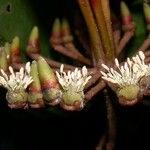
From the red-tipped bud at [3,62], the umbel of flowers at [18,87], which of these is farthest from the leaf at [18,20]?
the umbel of flowers at [18,87]

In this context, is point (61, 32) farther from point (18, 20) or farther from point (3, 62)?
point (3, 62)

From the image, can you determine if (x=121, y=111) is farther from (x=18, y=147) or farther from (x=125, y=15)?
(x=18, y=147)

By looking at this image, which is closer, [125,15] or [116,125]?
[116,125]

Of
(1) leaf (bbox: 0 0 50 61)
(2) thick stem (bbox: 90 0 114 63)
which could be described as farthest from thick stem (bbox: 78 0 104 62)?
(1) leaf (bbox: 0 0 50 61)

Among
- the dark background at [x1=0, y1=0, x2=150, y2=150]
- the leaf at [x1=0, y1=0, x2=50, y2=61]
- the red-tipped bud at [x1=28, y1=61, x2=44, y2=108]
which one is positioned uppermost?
the leaf at [x1=0, y1=0, x2=50, y2=61]

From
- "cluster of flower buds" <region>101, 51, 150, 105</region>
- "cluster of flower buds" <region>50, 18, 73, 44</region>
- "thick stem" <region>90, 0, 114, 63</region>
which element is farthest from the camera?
"cluster of flower buds" <region>50, 18, 73, 44</region>

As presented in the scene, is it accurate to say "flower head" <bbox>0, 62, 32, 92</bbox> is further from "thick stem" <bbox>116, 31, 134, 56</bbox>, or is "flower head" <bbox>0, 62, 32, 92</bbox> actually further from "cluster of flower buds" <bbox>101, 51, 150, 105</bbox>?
"thick stem" <bbox>116, 31, 134, 56</bbox>

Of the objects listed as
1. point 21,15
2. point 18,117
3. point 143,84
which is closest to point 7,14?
point 21,15
